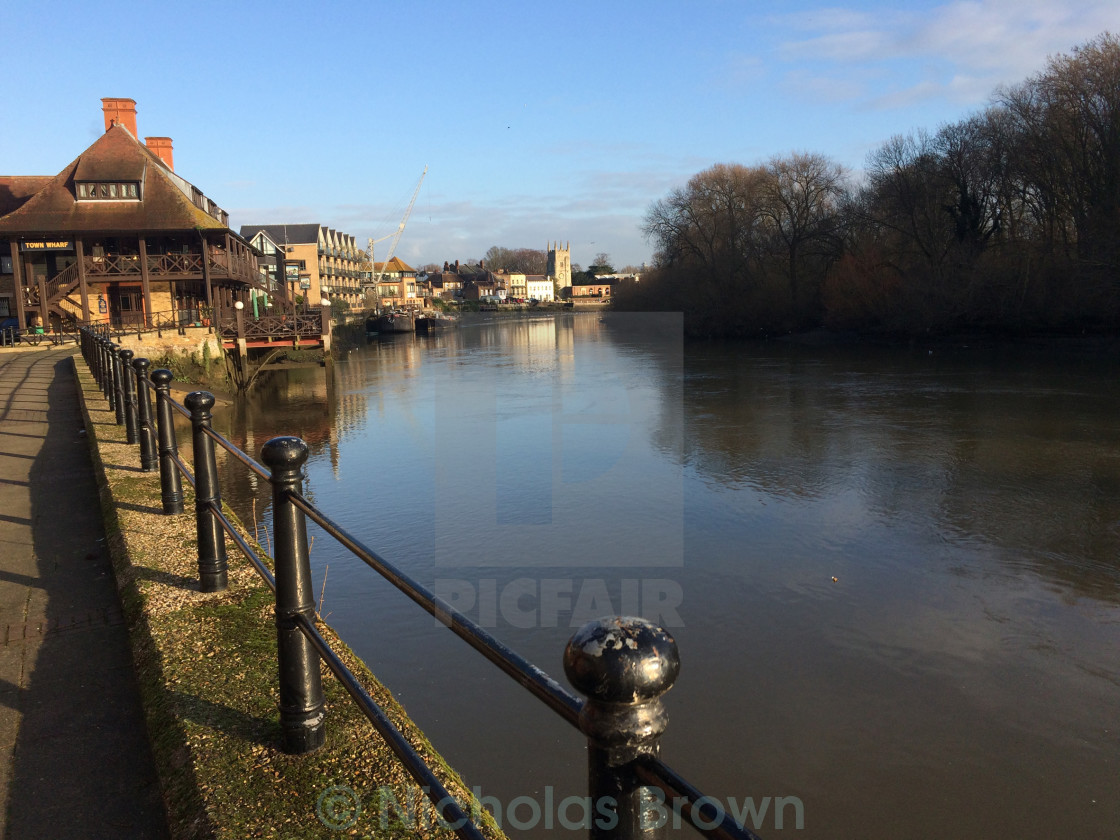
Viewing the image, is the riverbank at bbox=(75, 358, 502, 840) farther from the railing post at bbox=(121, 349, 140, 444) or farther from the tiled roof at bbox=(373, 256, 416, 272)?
the tiled roof at bbox=(373, 256, 416, 272)

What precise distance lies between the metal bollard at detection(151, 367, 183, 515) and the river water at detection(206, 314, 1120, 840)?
115 cm

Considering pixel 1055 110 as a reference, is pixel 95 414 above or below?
below

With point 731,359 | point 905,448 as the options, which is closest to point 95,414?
point 905,448

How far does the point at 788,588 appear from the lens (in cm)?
989

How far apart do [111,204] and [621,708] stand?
4021 cm

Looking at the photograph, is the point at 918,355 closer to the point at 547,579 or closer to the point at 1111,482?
the point at 1111,482

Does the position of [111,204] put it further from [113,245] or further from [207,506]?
[207,506]

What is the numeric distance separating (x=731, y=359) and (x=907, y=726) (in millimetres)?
34927

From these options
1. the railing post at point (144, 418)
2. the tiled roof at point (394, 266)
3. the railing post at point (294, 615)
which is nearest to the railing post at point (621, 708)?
the railing post at point (294, 615)

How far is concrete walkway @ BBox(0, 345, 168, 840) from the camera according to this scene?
2582 millimetres

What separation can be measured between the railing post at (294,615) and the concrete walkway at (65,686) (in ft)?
1.56

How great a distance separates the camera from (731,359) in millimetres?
41000

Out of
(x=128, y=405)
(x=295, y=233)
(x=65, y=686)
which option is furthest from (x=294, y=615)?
(x=295, y=233)

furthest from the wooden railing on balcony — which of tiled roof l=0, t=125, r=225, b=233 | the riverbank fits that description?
the riverbank
